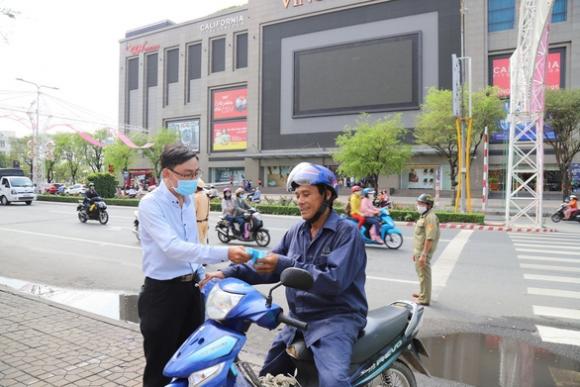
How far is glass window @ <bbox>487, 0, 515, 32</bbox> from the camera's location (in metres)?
35.1

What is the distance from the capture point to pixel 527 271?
27.2 ft

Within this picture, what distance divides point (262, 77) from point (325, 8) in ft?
32.0

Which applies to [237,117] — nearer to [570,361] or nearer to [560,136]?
[560,136]

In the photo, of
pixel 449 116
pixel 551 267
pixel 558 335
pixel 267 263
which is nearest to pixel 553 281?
pixel 551 267

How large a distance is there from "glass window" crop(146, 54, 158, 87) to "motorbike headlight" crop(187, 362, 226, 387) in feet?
200

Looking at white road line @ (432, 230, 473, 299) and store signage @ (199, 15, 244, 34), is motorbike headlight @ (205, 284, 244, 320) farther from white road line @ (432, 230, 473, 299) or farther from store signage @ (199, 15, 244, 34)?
store signage @ (199, 15, 244, 34)

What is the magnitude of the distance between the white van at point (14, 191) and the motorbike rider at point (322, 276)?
30012 millimetres

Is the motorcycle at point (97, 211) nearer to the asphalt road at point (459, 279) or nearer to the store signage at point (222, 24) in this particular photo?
the asphalt road at point (459, 279)

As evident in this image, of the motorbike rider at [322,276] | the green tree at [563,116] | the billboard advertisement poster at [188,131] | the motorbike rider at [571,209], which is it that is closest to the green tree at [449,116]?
the green tree at [563,116]

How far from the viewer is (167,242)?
8.04 ft

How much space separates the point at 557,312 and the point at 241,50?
163ft

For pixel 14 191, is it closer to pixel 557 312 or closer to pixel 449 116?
pixel 449 116

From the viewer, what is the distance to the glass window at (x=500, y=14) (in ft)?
115

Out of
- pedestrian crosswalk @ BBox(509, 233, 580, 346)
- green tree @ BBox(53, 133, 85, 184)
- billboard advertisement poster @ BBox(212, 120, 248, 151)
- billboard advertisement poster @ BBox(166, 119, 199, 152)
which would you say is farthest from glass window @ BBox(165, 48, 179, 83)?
pedestrian crosswalk @ BBox(509, 233, 580, 346)
